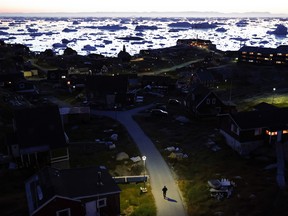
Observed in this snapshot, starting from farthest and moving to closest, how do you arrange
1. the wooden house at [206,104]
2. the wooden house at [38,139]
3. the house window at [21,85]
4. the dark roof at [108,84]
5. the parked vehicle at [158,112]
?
the house window at [21,85] < the dark roof at [108,84] < the parked vehicle at [158,112] < the wooden house at [206,104] < the wooden house at [38,139]

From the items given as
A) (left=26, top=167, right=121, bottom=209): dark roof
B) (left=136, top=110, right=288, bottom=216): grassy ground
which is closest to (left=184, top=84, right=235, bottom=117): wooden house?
(left=136, top=110, right=288, bottom=216): grassy ground

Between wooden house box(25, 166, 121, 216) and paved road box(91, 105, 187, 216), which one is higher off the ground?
wooden house box(25, 166, 121, 216)

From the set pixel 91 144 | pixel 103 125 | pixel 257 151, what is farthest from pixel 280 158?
pixel 103 125

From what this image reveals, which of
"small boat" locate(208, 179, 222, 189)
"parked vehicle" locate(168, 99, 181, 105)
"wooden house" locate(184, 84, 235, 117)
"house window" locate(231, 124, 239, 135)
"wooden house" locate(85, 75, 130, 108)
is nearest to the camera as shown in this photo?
"small boat" locate(208, 179, 222, 189)

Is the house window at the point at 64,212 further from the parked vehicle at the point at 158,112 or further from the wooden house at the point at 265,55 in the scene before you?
the wooden house at the point at 265,55

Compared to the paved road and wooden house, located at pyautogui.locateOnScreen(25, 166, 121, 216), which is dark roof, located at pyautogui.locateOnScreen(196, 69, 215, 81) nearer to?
the paved road

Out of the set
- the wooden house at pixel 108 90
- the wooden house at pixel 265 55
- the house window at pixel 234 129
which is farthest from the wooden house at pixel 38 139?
the wooden house at pixel 265 55
